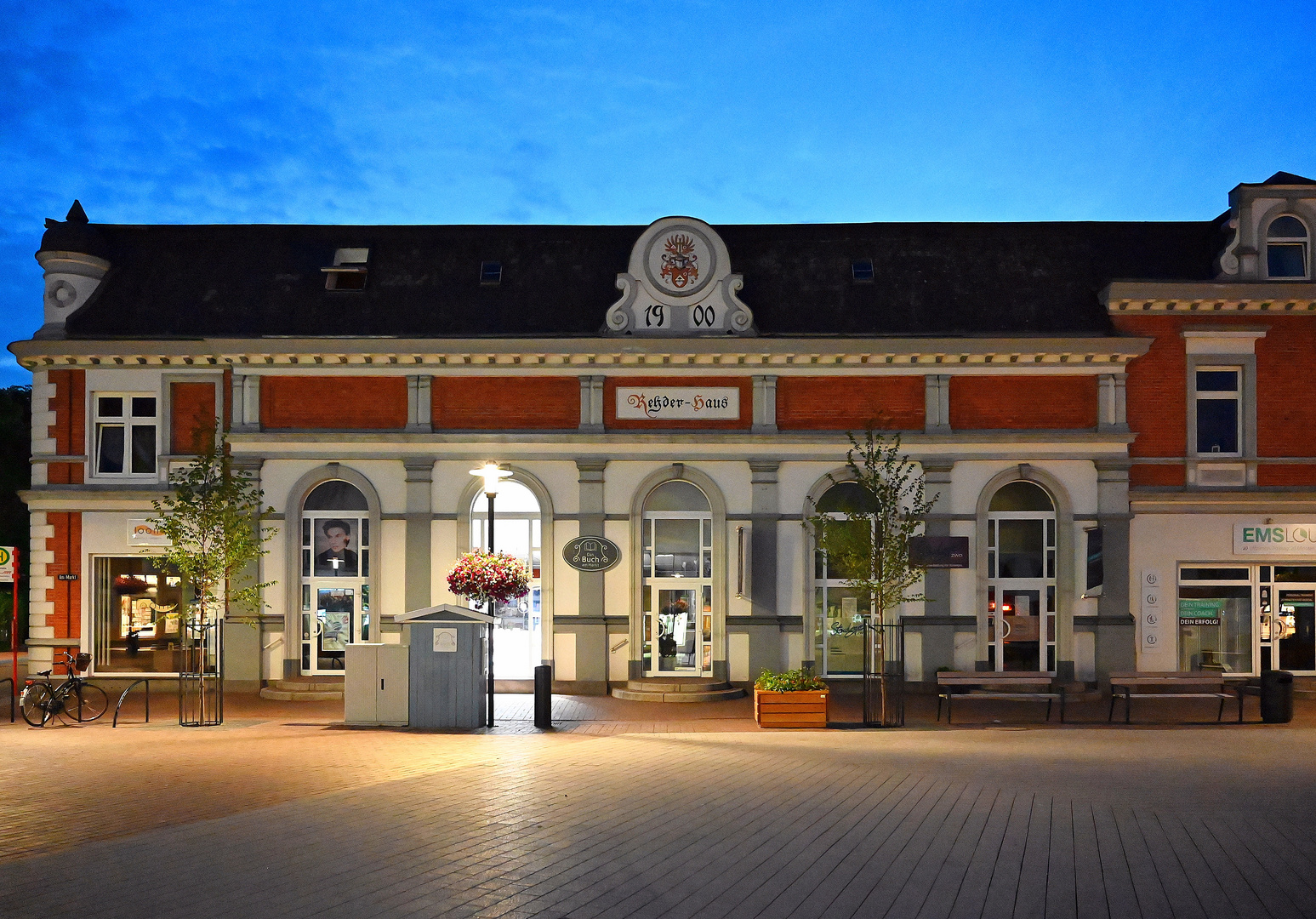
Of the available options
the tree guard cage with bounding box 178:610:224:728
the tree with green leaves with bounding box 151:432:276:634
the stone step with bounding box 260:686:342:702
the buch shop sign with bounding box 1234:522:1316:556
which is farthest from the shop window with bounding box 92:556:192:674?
the buch shop sign with bounding box 1234:522:1316:556

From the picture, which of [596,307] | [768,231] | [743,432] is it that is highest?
[768,231]

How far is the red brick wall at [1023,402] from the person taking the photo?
2022 centimetres

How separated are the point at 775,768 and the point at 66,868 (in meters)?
7.04

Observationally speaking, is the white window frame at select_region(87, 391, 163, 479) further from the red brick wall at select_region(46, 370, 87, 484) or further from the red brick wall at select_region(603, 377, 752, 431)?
the red brick wall at select_region(603, 377, 752, 431)

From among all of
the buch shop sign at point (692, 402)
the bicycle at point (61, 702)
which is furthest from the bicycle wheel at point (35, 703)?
the buch shop sign at point (692, 402)

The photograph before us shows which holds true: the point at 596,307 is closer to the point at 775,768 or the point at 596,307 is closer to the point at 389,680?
the point at 389,680

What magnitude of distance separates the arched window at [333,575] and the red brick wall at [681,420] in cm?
516

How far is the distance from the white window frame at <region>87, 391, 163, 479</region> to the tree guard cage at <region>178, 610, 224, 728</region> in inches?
133

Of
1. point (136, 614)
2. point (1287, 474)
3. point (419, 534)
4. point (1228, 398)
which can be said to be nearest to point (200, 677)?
point (419, 534)

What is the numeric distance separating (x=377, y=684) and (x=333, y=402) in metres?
6.63

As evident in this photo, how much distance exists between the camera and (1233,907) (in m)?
6.63

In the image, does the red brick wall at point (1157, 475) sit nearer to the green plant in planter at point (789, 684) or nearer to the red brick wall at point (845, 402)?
the red brick wall at point (845, 402)

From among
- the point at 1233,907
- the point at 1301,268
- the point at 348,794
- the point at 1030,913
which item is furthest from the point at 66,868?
the point at 1301,268

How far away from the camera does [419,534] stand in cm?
2012
